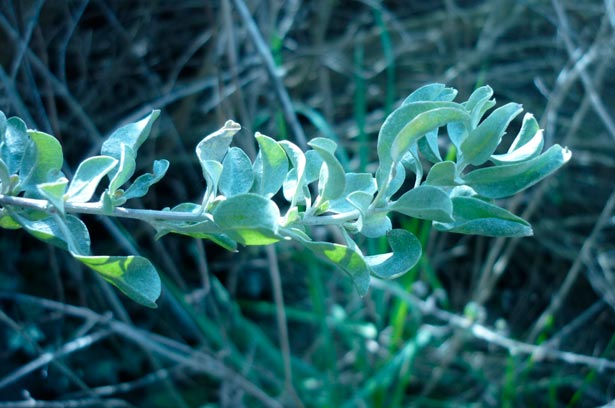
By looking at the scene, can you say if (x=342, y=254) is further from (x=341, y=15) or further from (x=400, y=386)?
(x=341, y=15)

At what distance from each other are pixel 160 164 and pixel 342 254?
116 millimetres

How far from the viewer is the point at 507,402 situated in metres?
0.96

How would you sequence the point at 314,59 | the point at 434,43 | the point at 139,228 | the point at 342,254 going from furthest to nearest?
the point at 434,43 → the point at 314,59 → the point at 139,228 → the point at 342,254

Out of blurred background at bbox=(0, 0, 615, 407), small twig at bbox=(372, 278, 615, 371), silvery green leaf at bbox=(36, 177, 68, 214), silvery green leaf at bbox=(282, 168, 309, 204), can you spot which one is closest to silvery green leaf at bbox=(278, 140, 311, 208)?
silvery green leaf at bbox=(282, 168, 309, 204)

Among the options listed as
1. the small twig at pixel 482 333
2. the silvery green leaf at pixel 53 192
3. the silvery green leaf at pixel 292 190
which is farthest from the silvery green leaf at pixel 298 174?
the small twig at pixel 482 333

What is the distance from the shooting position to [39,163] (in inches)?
12.7

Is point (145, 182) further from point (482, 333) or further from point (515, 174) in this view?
point (482, 333)

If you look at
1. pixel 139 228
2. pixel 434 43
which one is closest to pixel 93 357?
pixel 139 228

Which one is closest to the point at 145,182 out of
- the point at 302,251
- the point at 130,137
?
the point at 130,137

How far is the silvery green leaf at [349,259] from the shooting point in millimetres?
278

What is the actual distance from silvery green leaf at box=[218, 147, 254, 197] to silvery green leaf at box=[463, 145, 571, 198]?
0.35 feet

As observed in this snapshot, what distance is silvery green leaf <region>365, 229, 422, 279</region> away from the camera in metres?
0.29

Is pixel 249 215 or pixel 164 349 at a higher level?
pixel 249 215

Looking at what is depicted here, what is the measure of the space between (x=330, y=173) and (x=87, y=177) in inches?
4.8
